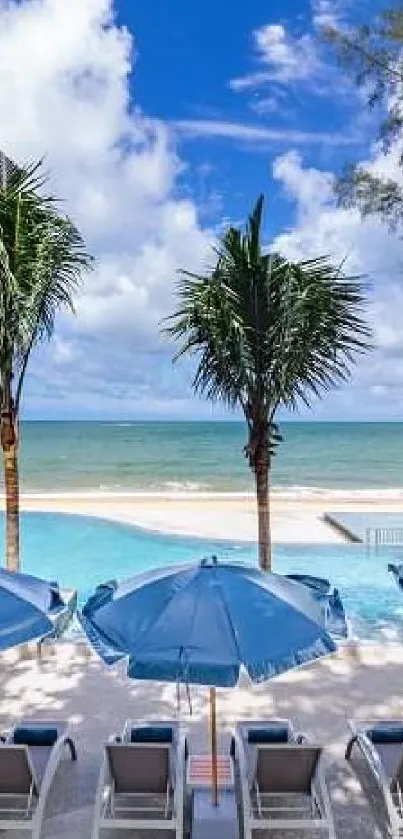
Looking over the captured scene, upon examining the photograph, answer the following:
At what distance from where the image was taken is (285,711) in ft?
27.2

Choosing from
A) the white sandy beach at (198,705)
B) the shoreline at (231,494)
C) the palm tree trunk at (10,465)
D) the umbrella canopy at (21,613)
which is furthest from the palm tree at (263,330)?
the shoreline at (231,494)

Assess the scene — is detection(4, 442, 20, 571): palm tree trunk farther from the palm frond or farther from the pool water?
the pool water

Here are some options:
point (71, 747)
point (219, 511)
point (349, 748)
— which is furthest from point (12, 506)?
point (219, 511)

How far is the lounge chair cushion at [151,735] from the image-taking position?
641cm

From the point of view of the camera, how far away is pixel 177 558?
782 inches

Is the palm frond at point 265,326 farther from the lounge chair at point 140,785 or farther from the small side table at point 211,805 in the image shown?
the lounge chair at point 140,785

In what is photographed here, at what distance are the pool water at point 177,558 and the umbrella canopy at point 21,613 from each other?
7989mm

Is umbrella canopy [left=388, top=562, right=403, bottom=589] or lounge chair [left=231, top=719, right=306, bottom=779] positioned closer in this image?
lounge chair [left=231, top=719, right=306, bottom=779]

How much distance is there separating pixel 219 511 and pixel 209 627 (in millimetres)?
23218

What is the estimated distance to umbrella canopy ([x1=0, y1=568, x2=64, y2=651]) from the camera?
217 inches

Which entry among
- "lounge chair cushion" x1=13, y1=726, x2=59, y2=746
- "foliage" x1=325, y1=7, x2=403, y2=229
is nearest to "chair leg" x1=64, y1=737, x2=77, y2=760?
"lounge chair cushion" x1=13, y1=726, x2=59, y2=746

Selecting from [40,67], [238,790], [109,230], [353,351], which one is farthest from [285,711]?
[109,230]

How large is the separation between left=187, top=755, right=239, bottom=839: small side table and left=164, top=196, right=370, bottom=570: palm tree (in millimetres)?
4743

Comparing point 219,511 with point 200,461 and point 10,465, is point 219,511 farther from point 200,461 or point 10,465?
point 200,461
